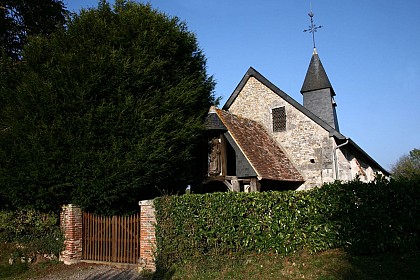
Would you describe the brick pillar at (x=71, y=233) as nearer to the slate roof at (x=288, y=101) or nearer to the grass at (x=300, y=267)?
the grass at (x=300, y=267)

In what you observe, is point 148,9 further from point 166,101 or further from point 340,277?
point 340,277

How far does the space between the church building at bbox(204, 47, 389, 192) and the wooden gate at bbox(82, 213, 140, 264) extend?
5.01m

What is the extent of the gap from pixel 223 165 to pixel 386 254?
7.79 meters

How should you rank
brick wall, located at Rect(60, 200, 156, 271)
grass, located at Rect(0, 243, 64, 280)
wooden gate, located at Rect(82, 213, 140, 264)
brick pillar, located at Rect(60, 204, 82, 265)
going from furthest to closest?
1. brick pillar, located at Rect(60, 204, 82, 265)
2. grass, located at Rect(0, 243, 64, 280)
3. wooden gate, located at Rect(82, 213, 140, 264)
4. brick wall, located at Rect(60, 200, 156, 271)

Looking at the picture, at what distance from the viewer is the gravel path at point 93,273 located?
8.80 metres

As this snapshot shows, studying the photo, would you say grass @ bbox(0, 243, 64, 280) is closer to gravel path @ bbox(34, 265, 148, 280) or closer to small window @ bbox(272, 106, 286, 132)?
gravel path @ bbox(34, 265, 148, 280)

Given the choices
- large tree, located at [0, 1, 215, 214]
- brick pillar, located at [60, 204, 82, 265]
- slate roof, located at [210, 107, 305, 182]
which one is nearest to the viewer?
large tree, located at [0, 1, 215, 214]

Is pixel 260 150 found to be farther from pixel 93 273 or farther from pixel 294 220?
pixel 93 273

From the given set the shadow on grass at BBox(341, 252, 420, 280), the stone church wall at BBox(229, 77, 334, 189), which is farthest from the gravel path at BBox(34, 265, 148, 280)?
the stone church wall at BBox(229, 77, 334, 189)

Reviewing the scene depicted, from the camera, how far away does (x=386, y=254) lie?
723cm

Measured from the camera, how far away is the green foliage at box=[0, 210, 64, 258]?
10.7 m

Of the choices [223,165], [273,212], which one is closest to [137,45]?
[223,165]

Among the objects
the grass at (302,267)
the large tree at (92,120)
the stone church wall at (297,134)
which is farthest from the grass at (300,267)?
the stone church wall at (297,134)

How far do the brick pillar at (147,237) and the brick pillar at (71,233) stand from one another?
97.8 inches
